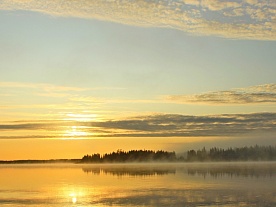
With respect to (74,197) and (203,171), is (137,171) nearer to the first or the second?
(203,171)

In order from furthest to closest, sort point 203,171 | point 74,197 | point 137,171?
point 137,171 → point 203,171 → point 74,197

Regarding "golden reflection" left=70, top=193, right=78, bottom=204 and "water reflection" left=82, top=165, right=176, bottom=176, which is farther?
"water reflection" left=82, top=165, right=176, bottom=176

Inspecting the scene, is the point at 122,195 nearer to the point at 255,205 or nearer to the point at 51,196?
the point at 51,196

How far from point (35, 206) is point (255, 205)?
43.9 feet

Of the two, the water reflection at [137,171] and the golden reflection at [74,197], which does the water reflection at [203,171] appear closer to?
the water reflection at [137,171]

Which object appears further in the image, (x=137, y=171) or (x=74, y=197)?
(x=137, y=171)

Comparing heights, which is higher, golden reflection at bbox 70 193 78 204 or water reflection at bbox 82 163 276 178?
water reflection at bbox 82 163 276 178

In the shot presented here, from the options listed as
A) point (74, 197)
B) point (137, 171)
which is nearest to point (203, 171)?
point (137, 171)

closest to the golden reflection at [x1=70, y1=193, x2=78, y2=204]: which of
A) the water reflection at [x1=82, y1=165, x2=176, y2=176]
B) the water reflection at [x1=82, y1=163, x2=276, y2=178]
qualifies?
the water reflection at [x1=82, y1=163, x2=276, y2=178]

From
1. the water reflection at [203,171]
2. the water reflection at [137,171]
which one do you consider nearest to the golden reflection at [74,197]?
the water reflection at [203,171]

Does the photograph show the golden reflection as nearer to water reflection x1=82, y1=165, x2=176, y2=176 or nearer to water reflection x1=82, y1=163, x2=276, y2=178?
water reflection x1=82, y1=163, x2=276, y2=178

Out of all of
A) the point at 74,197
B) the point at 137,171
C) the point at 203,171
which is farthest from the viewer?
the point at 137,171

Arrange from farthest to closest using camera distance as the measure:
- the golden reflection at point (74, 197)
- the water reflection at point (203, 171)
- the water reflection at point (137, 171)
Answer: the water reflection at point (137, 171) < the water reflection at point (203, 171) < the golden reflection at point (74, 197)

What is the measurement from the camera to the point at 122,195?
34.2m
